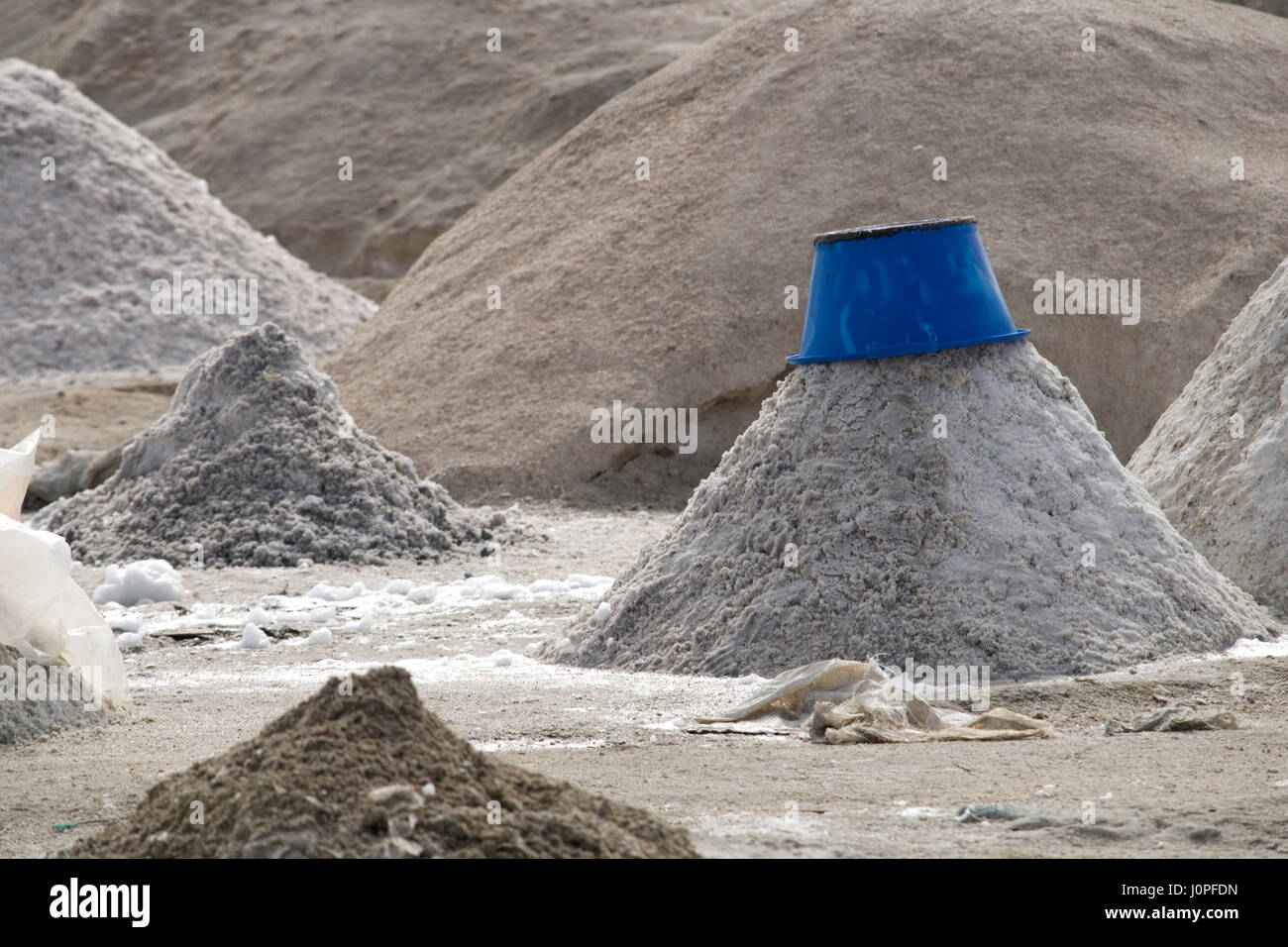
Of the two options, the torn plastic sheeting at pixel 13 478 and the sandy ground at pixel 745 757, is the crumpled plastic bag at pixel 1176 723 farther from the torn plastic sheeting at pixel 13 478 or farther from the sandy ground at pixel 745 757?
the torn plastic sheeting at pixel 13 478

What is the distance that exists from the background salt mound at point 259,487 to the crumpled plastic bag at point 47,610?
10.4ft

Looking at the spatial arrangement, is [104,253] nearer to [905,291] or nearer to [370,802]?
[905,291]

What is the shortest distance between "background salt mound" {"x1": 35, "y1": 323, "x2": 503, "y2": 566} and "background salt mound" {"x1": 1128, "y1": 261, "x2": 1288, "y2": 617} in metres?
3.59

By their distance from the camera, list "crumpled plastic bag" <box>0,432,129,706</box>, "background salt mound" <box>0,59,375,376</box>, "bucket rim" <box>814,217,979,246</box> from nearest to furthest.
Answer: "crumpled plastic bag" <box>0,432,129,706</box> < "bucket rim" <box>814,217,979,246</box> < "background salt mound" <box>0,59,375,376</box>

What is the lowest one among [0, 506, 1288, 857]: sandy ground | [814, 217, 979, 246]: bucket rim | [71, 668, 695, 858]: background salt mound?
[0, 506, 1288, 857]: sandy ground

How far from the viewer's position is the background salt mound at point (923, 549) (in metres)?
5.29

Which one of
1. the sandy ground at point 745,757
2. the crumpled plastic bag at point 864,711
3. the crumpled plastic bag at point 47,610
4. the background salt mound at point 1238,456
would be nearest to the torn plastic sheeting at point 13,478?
the crumpled plastic bag at point 47,610

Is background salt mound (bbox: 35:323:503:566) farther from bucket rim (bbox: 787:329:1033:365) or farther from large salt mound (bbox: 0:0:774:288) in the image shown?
large salt mound (bbox: 0:0:774:288)

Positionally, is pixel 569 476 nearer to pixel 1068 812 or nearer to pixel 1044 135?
pixel 1044 135

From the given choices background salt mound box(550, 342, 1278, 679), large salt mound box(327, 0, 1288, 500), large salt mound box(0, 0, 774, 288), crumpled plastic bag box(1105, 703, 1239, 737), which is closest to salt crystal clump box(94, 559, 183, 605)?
background salt mound box(550, 342, 1278, 679)

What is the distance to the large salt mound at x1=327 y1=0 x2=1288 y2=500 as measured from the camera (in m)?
11.0

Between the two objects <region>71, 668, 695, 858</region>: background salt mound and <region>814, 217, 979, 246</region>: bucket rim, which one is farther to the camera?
<region>814, 217, 979, 246</region>: bucket rim
